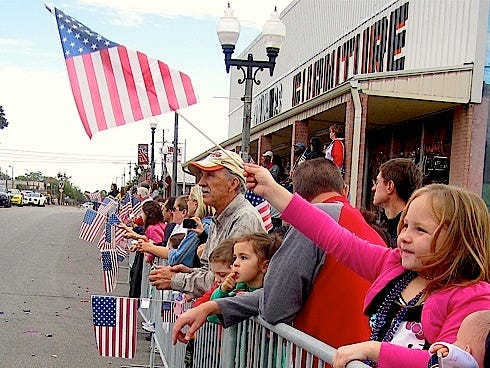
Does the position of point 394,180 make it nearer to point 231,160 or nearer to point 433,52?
point 231,160

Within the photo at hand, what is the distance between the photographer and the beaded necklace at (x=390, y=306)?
2.56 metres

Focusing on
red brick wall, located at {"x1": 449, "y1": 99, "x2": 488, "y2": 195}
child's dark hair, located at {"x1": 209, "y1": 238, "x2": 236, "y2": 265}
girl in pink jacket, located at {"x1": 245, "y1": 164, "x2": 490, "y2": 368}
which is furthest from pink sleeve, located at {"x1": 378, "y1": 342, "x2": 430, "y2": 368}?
red brick wall, located at {"x1": 449, "y1": 99, "x2": 488, "y2": 195}

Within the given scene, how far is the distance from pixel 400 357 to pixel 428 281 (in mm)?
459

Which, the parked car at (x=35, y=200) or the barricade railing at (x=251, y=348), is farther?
the parked car at (x=35, y=200)

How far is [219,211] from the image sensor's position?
15.4 ft

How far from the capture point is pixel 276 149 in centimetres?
2286

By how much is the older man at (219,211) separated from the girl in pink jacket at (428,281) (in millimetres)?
1824

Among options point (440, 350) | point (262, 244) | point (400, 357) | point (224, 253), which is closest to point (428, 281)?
point (400, 357)

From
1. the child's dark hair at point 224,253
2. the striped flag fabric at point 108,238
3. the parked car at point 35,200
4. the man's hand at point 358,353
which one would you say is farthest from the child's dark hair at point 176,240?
the parked car at point 35,200

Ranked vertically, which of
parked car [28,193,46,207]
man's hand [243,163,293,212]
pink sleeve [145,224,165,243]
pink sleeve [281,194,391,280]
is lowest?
parked car [28,193,46,207]

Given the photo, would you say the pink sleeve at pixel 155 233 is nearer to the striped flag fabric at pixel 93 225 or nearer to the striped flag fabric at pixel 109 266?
the striped flag fabric at pixel 109 266

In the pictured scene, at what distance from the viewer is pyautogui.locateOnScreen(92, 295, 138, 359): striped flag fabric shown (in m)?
4.79

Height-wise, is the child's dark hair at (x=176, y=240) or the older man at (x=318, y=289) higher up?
the older man at (x=318, y=289)

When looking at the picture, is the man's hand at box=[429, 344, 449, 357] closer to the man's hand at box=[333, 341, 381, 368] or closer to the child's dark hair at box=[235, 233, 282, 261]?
the man's hand at box=[333, 341, 381, 368]
